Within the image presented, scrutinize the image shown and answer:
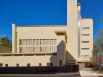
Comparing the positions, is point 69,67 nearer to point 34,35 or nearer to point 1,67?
point 1,67

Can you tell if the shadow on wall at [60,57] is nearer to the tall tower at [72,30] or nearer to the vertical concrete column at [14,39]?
the tall tower at [72,30]

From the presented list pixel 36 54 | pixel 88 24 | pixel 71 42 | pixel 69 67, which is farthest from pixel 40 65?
pixel 88 24

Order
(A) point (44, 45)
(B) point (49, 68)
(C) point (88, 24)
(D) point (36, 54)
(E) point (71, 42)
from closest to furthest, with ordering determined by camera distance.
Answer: (B) point (49, 68) < (D) point (36, 54) < (E) point (71, 42) < (A) point (44, 45) < (C) point (88, 24)

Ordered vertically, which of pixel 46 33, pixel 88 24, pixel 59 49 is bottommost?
pixel 59 49

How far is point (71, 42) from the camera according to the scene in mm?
61625

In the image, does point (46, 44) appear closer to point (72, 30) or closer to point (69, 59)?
point (72, 30)

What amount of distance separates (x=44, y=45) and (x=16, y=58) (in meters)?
15.0

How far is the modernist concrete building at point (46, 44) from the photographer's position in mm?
53263

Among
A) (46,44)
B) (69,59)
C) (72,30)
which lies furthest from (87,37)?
(69,59)

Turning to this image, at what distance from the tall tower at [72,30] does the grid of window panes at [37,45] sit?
700 cm

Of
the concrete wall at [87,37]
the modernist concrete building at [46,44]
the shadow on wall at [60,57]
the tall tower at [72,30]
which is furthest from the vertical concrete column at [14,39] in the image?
the concrete wall at [87,37]

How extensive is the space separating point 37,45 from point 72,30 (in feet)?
37.2

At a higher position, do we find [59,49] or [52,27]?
[52,27]

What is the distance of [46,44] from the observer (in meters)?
68.7
